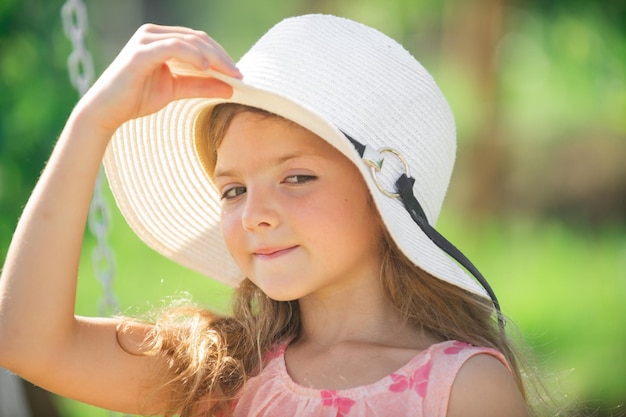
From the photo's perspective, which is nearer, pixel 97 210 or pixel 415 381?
pixel 415 381

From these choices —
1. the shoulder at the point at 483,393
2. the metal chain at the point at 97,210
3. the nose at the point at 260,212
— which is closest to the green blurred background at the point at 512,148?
the metal chain at the point at 97,210

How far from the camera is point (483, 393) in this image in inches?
72.7

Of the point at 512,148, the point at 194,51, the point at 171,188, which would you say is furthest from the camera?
the point at 512,148

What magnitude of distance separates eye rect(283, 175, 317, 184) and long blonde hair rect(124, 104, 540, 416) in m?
0.14

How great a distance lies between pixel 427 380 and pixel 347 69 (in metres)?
0.64

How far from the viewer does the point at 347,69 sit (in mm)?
1961

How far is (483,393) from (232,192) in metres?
0.67

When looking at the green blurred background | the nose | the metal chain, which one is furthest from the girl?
the green blurred background

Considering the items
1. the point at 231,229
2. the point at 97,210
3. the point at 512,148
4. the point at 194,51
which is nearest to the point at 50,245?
the point at 231,229

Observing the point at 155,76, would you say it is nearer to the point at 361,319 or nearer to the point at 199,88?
the point at 199,88

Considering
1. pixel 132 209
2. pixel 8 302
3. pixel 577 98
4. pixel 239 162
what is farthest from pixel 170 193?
pixel 577 98

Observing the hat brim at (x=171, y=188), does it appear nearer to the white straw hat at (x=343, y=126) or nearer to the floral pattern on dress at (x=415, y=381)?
the white straw hat at (x=343, y=126)

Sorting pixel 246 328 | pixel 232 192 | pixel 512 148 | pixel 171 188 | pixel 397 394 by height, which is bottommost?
pixel 512 148

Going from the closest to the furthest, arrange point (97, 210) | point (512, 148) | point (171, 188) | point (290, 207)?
point (290, 207)
point (171, 188)
point (97, 210)
point (512, 148)
